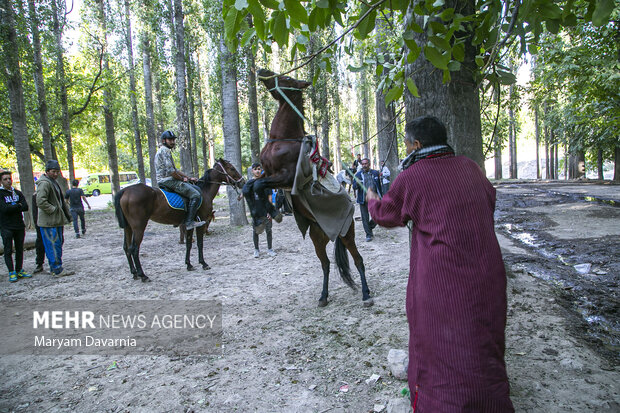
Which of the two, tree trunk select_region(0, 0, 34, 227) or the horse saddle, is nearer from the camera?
the horse saddle

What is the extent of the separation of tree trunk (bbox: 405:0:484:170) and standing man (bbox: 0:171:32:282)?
801cm

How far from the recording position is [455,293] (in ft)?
6.73

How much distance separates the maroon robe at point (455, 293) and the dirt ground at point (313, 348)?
896mm

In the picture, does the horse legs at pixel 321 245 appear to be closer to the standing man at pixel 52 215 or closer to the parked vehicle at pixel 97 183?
the standing man at pixel 52 215

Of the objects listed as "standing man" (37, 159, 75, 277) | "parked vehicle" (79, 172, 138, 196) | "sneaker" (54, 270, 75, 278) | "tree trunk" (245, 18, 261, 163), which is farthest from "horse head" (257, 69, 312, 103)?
"parked vehicle" (79, 172, 138, 196)

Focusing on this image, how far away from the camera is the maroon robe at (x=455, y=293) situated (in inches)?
78.2

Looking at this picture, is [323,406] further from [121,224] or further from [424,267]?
[121,224]

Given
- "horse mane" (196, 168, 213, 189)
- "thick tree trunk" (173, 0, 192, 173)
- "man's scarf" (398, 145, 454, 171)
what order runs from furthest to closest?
1. "thick tree trunk" (173, 0, 192, 173)
2. "horse mane" (196, 168, 213, 189)
3. "man's scarf" (398, 145, 454, 171)

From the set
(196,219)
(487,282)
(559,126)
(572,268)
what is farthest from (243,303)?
(559,126)

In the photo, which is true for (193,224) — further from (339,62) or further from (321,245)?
(339,62)

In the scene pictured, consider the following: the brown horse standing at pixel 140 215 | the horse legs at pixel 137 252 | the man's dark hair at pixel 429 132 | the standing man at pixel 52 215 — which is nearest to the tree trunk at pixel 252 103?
the brown horse standing at pixel 140 215

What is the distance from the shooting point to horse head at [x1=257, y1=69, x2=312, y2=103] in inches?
176

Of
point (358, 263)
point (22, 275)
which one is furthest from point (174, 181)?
point (358, 263)

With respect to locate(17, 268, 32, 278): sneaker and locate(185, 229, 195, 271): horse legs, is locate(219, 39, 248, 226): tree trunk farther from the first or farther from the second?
locate(17, 268, 32, 278): sneaker
